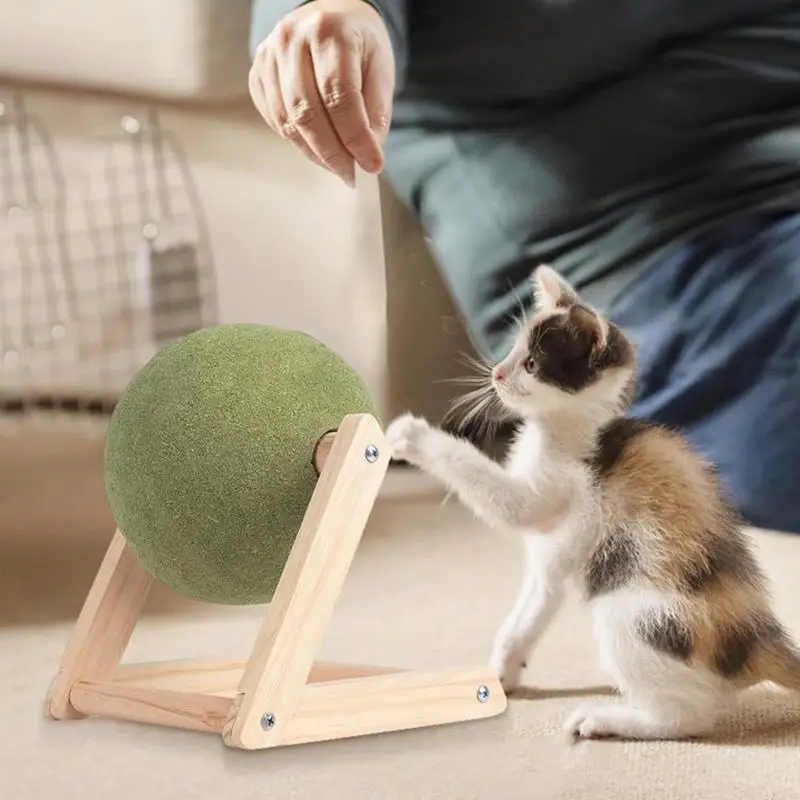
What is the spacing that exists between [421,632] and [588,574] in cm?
21

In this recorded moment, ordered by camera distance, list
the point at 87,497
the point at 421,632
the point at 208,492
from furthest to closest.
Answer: the point at 87,497
the point at 421,632
the point at 208,492

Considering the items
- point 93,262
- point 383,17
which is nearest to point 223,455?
point 383,17

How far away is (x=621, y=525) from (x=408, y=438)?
13 cm

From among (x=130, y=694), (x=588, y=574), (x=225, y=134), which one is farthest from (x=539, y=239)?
(x=130, y=694)

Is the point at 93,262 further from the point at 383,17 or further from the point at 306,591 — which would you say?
the point at 306,591

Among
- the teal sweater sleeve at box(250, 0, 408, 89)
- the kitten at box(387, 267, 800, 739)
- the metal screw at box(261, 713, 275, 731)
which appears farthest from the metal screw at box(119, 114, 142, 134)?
the metal screw at box(261, 713, 275, 731)

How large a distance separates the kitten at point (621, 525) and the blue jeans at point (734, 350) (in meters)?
0.24

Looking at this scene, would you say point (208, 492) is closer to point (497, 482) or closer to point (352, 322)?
point (497, 482)

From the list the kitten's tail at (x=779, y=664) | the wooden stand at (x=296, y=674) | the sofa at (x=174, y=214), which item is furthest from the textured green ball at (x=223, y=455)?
the sofa at (x=174, y=214)

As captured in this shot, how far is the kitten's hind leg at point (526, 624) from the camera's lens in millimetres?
695

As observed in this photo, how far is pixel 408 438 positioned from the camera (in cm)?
67

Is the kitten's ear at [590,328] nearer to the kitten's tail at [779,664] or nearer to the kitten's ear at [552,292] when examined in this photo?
the kitten's ear at [552,292]

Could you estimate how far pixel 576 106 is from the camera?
1.06m

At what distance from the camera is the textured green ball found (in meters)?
0.62
